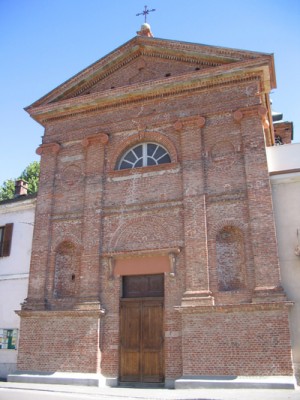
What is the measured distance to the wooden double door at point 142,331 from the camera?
1253 centimetres

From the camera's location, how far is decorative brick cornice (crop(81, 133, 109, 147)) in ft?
50.0

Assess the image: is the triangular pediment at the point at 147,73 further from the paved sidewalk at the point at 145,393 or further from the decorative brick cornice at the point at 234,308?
the paved sidewalk at the point at 145,393

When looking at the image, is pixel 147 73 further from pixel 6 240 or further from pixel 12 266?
pixel 12 266

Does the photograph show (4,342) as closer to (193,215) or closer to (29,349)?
(29,349)

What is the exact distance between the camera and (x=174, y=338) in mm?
12312

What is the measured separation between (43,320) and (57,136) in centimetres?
699

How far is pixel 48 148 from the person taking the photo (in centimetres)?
1623

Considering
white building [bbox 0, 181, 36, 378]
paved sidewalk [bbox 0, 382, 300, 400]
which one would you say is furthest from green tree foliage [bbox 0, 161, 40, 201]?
paved sidewalk [bbox 0, 382, 300, 400]

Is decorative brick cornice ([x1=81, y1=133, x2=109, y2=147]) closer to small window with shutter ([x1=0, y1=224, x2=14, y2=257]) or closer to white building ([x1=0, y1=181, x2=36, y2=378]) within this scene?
white building ([x1=0, y1=181, x2=36, y2=378])

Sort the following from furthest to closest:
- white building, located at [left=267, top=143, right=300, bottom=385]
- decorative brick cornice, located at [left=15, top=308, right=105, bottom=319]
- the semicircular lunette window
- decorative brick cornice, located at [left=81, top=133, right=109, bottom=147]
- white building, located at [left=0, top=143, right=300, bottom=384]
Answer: decorative brick cornice, located at [left=81, top=133, right=109, bottom=147]
the semicircular lunette window
decorative brick cornice, located at [left=15, top=308, right=105, bottom=319]
white building, located at [left=0, top=143, right=300, bottom=384]
white building, located at [left=267, top=143, right=300, bottom=385]

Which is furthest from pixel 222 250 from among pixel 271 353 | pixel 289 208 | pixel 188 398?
pixel 188 398

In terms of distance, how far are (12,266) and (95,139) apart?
19.1 feet

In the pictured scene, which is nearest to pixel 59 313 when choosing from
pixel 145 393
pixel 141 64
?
pixel 145 393

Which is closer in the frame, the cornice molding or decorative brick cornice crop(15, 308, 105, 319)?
decorative brick cornice crop(15, 308, 105, 319)
